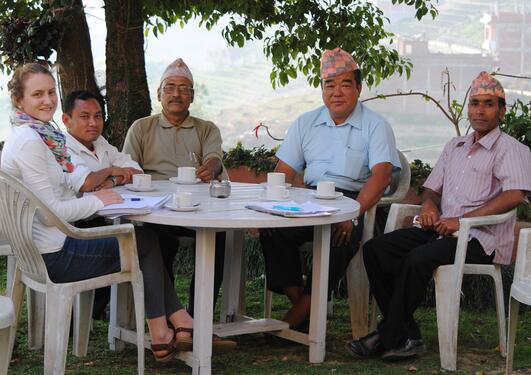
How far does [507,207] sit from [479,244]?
0.21 m

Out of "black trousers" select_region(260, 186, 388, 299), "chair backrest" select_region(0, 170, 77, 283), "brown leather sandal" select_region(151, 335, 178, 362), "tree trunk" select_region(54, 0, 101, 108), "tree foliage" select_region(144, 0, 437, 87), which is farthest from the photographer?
"tree foliage" select_region(144, 0, 437, 87)

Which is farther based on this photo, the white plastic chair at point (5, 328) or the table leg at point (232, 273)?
the table leg at point (232, 273)

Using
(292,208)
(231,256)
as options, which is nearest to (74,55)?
(231,256)

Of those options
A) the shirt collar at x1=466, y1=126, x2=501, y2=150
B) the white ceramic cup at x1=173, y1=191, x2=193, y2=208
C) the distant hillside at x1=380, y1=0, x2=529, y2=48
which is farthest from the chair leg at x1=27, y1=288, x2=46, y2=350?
the distant hillside at x1=380, y1=0, x2=529, y2=48

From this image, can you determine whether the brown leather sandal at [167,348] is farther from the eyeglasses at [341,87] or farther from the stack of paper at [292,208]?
the eyeglasses at [341,87]

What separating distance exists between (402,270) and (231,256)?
0.84 metres

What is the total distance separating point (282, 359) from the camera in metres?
4.04

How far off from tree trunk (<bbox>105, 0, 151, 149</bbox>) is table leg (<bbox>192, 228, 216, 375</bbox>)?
97.4 inches

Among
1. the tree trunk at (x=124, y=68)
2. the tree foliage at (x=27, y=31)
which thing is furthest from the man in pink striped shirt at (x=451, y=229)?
the tree foliage at (x=27, y=31)

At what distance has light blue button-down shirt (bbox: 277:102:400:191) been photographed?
4359 millimetres

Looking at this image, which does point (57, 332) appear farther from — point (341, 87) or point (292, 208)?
point (341, 87)

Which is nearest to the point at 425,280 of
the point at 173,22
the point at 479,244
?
the point at 479,244

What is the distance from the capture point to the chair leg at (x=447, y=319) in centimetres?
386

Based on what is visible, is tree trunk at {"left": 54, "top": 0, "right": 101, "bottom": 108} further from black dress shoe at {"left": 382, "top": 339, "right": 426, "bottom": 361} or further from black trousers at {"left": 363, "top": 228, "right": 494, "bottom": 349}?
black dress shoe at {"left": 382, "top": 339, "right": 426, "bottom": 361}
